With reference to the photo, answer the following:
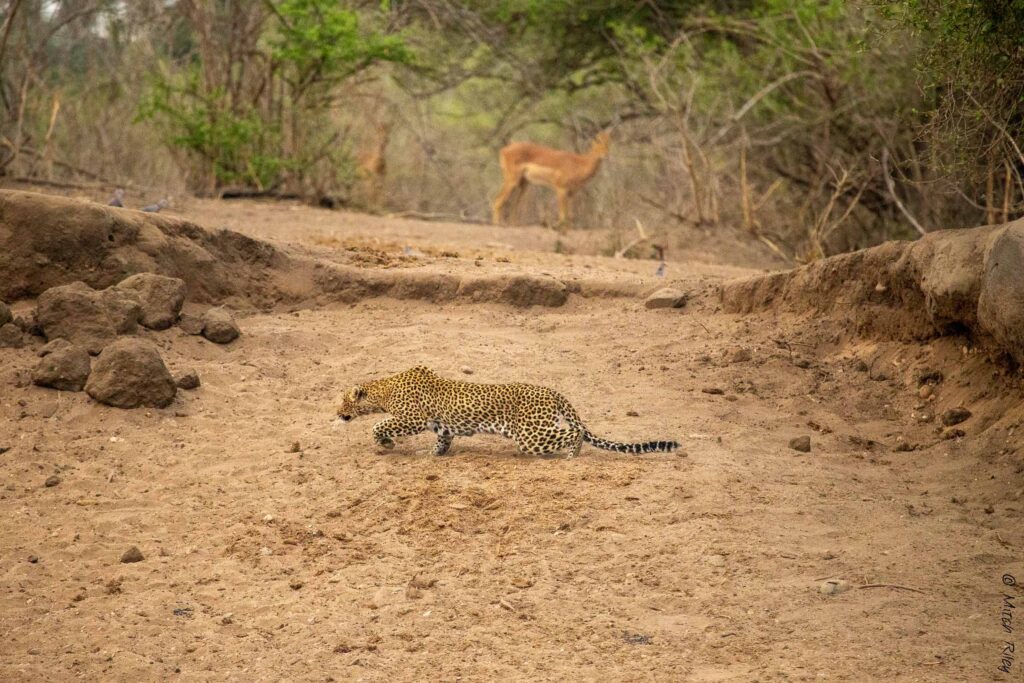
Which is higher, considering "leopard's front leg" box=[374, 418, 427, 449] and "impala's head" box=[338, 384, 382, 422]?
"impala's head" box=[338, 384, 382, 422]

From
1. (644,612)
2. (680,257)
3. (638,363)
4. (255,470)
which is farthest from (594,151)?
(644,612)

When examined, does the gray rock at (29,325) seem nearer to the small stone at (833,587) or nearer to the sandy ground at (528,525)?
the sandy ground at (528,525)

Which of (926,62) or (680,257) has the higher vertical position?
(926,62)

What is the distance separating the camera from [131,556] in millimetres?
6113

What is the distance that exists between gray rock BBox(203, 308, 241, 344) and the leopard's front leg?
7.10 ft

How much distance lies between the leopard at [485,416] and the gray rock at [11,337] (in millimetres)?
2621

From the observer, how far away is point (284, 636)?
5508 mm

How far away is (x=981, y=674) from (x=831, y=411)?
3.24 meters

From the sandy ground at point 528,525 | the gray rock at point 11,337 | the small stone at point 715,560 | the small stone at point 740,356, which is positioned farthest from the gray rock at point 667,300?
the gray rock at point 11,337

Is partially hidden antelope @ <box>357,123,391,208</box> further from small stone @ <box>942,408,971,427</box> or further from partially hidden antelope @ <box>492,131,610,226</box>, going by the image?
small stone @ <box>942,408,971,427</box>

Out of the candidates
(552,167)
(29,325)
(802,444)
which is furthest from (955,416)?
(552,167)

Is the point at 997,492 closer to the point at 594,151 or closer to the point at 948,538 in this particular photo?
the point at 948,538

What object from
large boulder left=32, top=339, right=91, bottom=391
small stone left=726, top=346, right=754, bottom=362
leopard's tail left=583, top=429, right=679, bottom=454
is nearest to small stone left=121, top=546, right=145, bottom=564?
large boulder left=32, top=339, right=91, bottom=391

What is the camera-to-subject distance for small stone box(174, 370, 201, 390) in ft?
26.9
